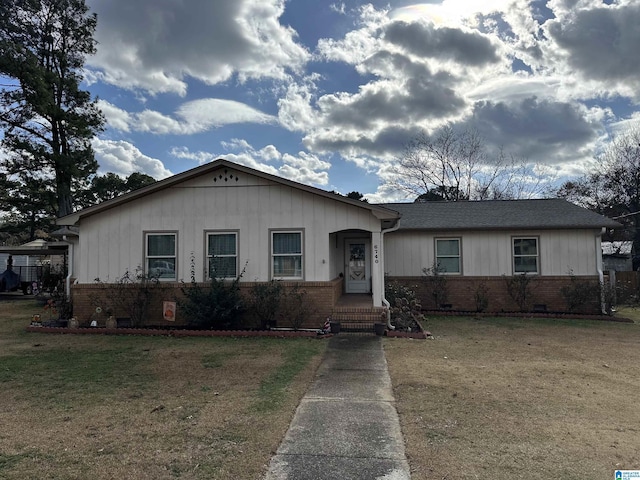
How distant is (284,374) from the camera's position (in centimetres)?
663

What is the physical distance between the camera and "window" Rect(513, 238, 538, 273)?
14.2 metres

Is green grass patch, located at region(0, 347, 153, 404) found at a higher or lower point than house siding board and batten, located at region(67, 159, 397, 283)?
lower

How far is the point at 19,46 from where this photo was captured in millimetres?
→ 20344

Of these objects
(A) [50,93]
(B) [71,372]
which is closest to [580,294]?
(B) [71,372]

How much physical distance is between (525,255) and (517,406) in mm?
10382

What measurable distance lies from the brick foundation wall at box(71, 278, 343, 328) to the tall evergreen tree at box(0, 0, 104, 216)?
1344cm

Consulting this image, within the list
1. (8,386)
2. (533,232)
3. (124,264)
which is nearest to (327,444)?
(8,386)

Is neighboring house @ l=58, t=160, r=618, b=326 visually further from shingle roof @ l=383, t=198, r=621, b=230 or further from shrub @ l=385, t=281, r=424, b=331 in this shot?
shingle roof @ l=383, t=198, r=621, b=230

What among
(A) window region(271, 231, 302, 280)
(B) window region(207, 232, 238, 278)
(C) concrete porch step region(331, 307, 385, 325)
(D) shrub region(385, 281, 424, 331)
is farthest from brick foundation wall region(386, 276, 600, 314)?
(B) window region(207, 232, 238, 278)

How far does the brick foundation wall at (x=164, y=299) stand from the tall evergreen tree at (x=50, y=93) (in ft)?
44.1

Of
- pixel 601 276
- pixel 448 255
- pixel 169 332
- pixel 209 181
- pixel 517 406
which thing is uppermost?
pixel 209 181

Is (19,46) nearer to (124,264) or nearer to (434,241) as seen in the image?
(124,264)

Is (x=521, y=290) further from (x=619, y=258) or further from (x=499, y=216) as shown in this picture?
(x=619, y=258)

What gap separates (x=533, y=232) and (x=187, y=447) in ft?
44.7
